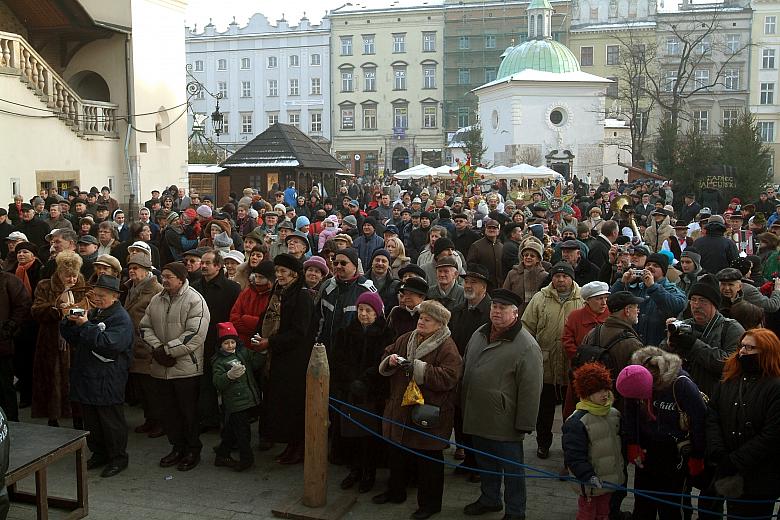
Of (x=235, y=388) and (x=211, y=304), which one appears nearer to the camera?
(x=235, y=388)

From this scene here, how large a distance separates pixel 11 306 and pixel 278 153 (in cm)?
1454

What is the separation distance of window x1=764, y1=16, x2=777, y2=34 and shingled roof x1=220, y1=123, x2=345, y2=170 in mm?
53820

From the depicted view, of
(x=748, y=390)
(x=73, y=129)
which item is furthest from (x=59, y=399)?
(x=73, y=129)

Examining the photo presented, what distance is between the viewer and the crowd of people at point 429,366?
5125mm

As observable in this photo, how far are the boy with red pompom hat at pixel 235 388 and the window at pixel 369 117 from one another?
65512 millimetres

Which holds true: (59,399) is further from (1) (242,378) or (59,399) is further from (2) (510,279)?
(2) (510,279)

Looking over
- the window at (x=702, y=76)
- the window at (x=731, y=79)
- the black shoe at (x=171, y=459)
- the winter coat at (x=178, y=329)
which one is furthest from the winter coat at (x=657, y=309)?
the window at (x=702, y=76)

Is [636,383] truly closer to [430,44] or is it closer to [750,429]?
[750,429]

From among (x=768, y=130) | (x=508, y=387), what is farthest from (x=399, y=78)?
(x=508, y=387)

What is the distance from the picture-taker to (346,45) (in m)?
71.1

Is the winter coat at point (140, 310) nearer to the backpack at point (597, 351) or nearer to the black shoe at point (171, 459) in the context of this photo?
the black shoe at point (171, 459)

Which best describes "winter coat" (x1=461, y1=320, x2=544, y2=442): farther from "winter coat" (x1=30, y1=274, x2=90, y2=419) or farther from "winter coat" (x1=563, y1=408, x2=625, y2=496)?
"winter coat" (x1=30, y1=274, x2=90, y2=419)

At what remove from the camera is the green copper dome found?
49.7m

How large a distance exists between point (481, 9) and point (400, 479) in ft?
226
